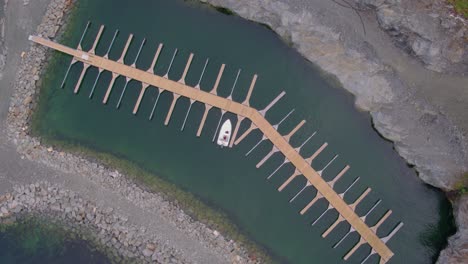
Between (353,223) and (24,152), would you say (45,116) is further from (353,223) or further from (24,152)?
(353,223)

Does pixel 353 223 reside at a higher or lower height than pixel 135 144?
higher

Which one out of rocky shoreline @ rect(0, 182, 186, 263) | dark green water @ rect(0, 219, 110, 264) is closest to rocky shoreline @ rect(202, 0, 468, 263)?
rocky shoreline @ rect(0, 182, 186, 263)

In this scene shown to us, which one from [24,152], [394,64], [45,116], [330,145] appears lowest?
[24,152]

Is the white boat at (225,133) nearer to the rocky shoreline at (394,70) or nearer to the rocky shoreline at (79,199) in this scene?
the rocky shoreline at (79,199)

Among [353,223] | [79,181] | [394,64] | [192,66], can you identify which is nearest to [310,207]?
[353,223]

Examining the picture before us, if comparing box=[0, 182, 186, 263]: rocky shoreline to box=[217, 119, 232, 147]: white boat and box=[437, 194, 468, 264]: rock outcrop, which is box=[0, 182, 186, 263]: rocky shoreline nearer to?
box=[217, 119, 232, 147]: white boat

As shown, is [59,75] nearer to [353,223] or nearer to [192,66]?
[192,66]

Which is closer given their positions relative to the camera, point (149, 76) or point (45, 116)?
point (149, 76)

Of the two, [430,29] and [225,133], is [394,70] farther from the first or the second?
[225,133]

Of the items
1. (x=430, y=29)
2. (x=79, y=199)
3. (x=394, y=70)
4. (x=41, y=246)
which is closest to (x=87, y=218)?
(x=79, y=199)
